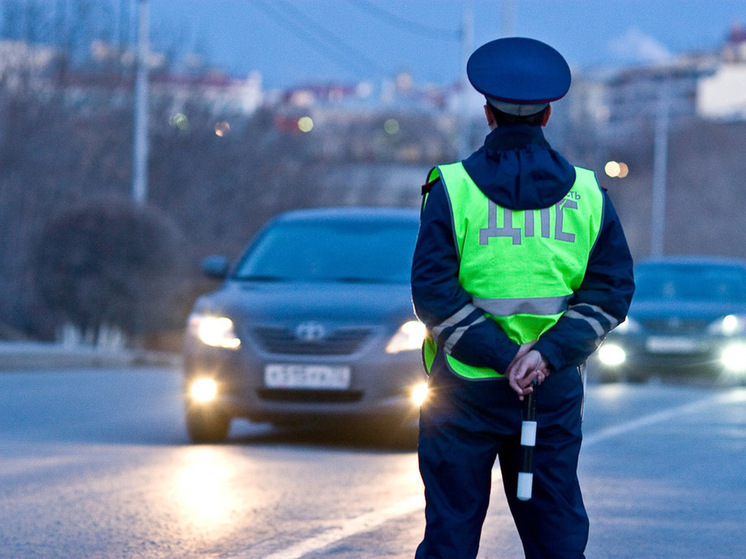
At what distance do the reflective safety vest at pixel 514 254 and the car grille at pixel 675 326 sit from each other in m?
13.9

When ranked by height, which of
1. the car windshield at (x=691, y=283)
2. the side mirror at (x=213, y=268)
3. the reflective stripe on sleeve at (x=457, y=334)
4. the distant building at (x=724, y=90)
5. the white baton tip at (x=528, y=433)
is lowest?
the white baton tip at (x=528, y=433)

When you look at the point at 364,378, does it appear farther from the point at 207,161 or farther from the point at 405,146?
the point at 405,146

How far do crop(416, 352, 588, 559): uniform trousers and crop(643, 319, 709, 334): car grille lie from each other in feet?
45.6

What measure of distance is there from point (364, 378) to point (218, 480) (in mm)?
1639

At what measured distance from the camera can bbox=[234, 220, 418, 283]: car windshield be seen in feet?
34.6

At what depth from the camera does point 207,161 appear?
39250 mm

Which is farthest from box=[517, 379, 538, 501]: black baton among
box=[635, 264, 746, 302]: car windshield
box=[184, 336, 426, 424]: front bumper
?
box=[635, 264, 746, 302]: car windshield

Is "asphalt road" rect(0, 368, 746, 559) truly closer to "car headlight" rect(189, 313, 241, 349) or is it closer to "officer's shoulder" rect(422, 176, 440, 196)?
"car headlight" rect(189, 313, 241, 349)

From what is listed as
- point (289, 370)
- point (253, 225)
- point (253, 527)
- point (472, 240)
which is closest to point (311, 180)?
point (253, 225)

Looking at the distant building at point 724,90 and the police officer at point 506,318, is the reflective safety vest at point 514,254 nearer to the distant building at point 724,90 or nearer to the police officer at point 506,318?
the police officer at point 506,318

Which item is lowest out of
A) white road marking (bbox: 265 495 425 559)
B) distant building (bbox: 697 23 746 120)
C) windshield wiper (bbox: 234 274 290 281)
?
white road marking (bbox: 265 495 425 559)

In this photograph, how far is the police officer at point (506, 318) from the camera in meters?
3.91

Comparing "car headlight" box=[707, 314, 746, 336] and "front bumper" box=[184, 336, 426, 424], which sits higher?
"car headlight" box=[707, 314, 746, 336]

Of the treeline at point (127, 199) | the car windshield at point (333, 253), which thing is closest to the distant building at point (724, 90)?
the treeline at point (127, 199)
